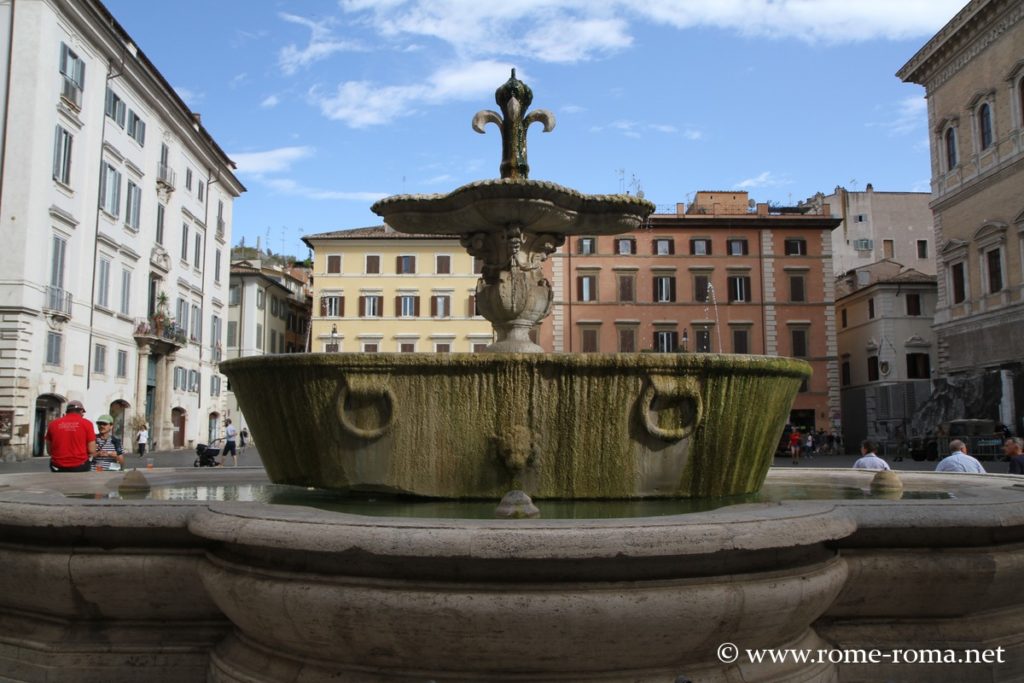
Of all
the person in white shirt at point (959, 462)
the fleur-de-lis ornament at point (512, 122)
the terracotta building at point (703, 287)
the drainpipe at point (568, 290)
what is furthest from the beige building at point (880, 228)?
the fleur-de-lis ornament at point (512, 122)

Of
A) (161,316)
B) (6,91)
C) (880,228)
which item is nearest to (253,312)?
(161,316)

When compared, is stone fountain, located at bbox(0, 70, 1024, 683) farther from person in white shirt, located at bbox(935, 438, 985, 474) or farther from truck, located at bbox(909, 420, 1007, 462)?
truck, located at bbox(909, 420, 1007, 462)

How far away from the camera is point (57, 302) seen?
27.4 m

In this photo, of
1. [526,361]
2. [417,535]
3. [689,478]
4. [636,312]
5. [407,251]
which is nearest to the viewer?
[417,535]

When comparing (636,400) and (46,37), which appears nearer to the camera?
(636,400)

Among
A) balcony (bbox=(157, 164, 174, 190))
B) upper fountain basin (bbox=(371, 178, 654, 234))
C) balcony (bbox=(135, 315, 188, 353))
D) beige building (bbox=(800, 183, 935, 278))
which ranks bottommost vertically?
upper fountain basin (bbox=(371, 178, 654, 234))

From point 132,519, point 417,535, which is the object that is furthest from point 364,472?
point 417,535

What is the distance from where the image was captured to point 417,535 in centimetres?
312

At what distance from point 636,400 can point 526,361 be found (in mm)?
645

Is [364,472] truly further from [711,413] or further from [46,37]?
[46,37]

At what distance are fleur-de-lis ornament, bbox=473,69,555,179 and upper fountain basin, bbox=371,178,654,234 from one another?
848 mm

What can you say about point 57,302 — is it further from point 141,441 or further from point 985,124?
point 985,124

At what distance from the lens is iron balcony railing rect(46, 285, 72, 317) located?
26.9m

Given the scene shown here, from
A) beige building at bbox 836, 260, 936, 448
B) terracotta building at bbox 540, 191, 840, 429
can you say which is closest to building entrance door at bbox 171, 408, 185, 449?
terracotta building at bbox 540, 191, 840, 429
